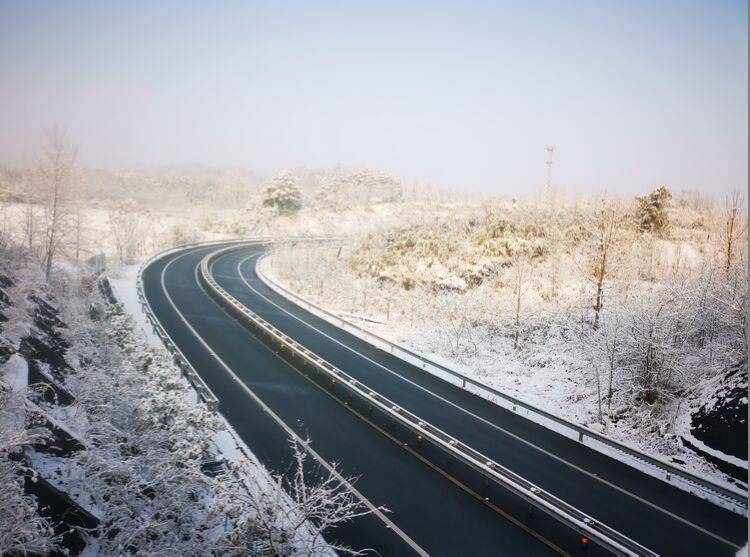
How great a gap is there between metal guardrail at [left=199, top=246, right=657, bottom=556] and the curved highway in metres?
→ 0.67

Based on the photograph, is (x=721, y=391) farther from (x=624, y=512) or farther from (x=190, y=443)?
(x=190, y=443)

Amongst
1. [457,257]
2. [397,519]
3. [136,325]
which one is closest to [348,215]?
[457,257]

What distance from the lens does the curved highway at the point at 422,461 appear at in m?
11.3

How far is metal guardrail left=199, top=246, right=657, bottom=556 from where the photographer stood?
10.5 m

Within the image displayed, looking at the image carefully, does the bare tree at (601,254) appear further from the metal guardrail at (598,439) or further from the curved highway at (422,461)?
the curved highway at (422,461)

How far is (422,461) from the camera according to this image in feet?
48.0

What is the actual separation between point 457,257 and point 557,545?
90.5 ft

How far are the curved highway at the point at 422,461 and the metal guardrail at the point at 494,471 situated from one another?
67 centimetres

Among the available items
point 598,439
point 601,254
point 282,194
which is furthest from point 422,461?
point 282,194

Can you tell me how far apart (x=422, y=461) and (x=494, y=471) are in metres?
2.58

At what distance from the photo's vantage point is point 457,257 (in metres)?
37.0

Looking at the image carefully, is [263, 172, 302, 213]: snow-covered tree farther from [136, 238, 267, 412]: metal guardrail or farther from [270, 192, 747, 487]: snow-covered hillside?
[136, 238, 267, 412]: metal guardrail

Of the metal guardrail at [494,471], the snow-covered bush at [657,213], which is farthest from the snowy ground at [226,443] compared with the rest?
the snow-covered bush at [657,213]

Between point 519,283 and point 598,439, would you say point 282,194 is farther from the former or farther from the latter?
point 598,439
